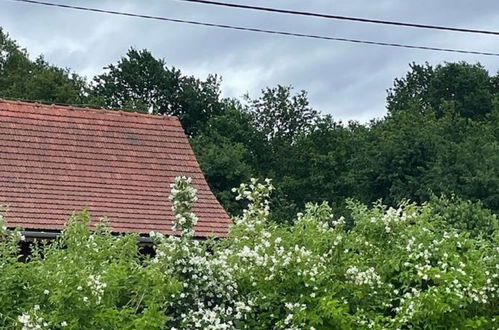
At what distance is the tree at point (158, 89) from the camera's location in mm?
42250

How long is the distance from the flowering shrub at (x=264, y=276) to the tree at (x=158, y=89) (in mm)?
34868

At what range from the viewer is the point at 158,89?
43.0 meters

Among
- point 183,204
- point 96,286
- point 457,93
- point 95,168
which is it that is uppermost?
point 457,93

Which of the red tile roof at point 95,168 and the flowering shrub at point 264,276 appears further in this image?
the red tile roof at point 95,168

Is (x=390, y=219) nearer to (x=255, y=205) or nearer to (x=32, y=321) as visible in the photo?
(x=255, y=205)

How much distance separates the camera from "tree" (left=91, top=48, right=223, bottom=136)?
139 feet

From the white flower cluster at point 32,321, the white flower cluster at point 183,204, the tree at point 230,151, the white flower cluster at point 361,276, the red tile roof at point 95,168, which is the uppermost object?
the tree at point 230,151

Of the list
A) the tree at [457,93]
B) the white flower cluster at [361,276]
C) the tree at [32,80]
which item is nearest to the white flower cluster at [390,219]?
the white flower cluster at [361,276]

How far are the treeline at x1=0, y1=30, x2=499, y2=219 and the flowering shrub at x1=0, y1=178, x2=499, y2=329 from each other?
2540cm

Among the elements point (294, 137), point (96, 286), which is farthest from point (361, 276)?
point (294, 137)

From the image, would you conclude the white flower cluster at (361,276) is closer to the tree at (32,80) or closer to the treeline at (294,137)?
the treeline at (294,137)

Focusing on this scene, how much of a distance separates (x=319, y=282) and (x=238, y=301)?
0.60 m

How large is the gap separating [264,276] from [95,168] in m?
8.07

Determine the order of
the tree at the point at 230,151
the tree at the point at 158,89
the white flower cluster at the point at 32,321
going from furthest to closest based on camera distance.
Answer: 1. the tree at the point at 158,89
2. the tree at the point at 230,151
3. the white flower cluster at the point at 32,321
